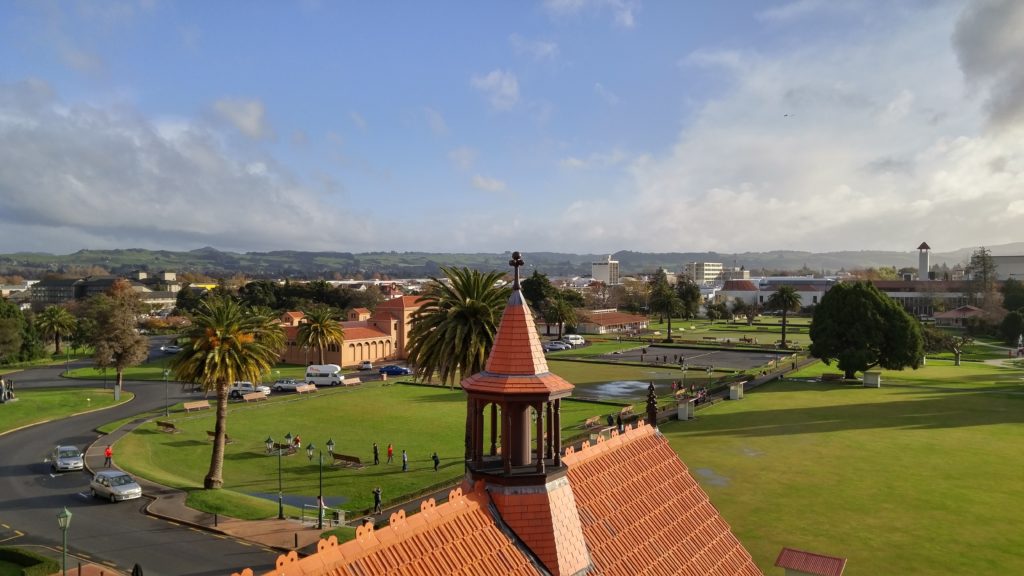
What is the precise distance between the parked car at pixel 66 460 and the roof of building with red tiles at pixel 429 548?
103 feet

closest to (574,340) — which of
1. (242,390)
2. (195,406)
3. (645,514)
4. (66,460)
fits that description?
(242,390)

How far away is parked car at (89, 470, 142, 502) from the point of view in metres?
29.4

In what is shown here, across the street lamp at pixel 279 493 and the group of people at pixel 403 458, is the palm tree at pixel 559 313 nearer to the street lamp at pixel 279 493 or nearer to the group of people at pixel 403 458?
the group of people at pixel 403 458

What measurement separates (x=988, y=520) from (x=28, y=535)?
39.1 meters

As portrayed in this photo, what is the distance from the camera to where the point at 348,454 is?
38750mm

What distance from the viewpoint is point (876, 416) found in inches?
1882

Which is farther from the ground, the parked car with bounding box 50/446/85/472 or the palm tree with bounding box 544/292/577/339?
the palm tree with bounding box 544/292/577/339

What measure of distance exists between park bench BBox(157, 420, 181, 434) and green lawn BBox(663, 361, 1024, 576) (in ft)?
111

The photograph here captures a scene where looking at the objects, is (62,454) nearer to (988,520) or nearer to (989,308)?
(988,520)

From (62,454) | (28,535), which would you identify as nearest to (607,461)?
(28,535)

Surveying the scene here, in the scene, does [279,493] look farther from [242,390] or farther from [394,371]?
[394,371]

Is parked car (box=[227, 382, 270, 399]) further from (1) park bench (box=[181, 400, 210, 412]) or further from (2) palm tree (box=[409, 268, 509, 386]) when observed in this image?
(2) palm tree (box=[409, 268, 509, 386])

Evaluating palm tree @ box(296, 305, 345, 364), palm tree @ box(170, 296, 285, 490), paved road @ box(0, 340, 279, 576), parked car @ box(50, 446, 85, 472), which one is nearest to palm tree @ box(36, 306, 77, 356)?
palm tree @ box(296, 305, 345, 364)

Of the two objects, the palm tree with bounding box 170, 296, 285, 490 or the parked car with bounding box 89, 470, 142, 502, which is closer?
the parked car with bounding box 89, 470, 142, 502
